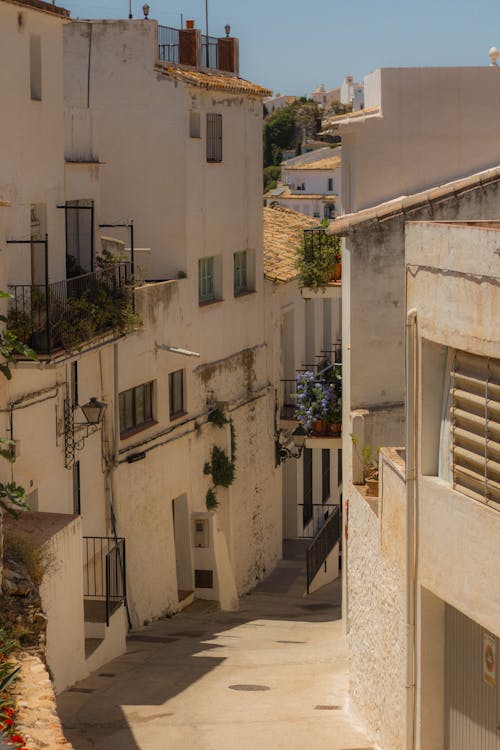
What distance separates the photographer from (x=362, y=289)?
22766 millimetres

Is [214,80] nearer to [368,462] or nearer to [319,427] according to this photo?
[319,427]

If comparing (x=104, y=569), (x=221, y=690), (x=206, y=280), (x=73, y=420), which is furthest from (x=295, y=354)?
(x=221, y=690)

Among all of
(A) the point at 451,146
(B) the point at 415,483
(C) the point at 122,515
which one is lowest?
(C) the point at 122,515

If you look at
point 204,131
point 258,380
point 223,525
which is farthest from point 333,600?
point 204,131

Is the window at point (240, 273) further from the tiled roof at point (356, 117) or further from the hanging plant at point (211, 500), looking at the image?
the tiled roof at point (356, 117)

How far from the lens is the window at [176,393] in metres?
Answer: 29.3

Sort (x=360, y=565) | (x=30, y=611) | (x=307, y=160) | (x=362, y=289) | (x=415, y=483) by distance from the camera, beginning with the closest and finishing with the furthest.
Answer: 1. (x=415, y=483)
2. (x=30, y=611)
3. (x=360, y=565)
4. (x=362, y=289)
5. (x=307, y=160)

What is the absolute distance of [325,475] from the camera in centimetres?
4069

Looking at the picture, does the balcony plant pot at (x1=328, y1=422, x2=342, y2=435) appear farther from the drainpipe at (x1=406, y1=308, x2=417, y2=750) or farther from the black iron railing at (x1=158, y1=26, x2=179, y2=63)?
the drainpipe at (x1=406, y1=308, x2=417, y2=750)

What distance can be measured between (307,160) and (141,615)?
75.5 m

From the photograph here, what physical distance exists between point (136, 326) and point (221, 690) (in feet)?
21.1

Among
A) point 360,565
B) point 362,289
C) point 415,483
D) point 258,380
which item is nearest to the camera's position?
point 415,483

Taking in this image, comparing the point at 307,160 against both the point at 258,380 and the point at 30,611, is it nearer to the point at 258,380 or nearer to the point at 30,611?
the point at 258,380

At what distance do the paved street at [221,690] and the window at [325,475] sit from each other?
36.5 feet
